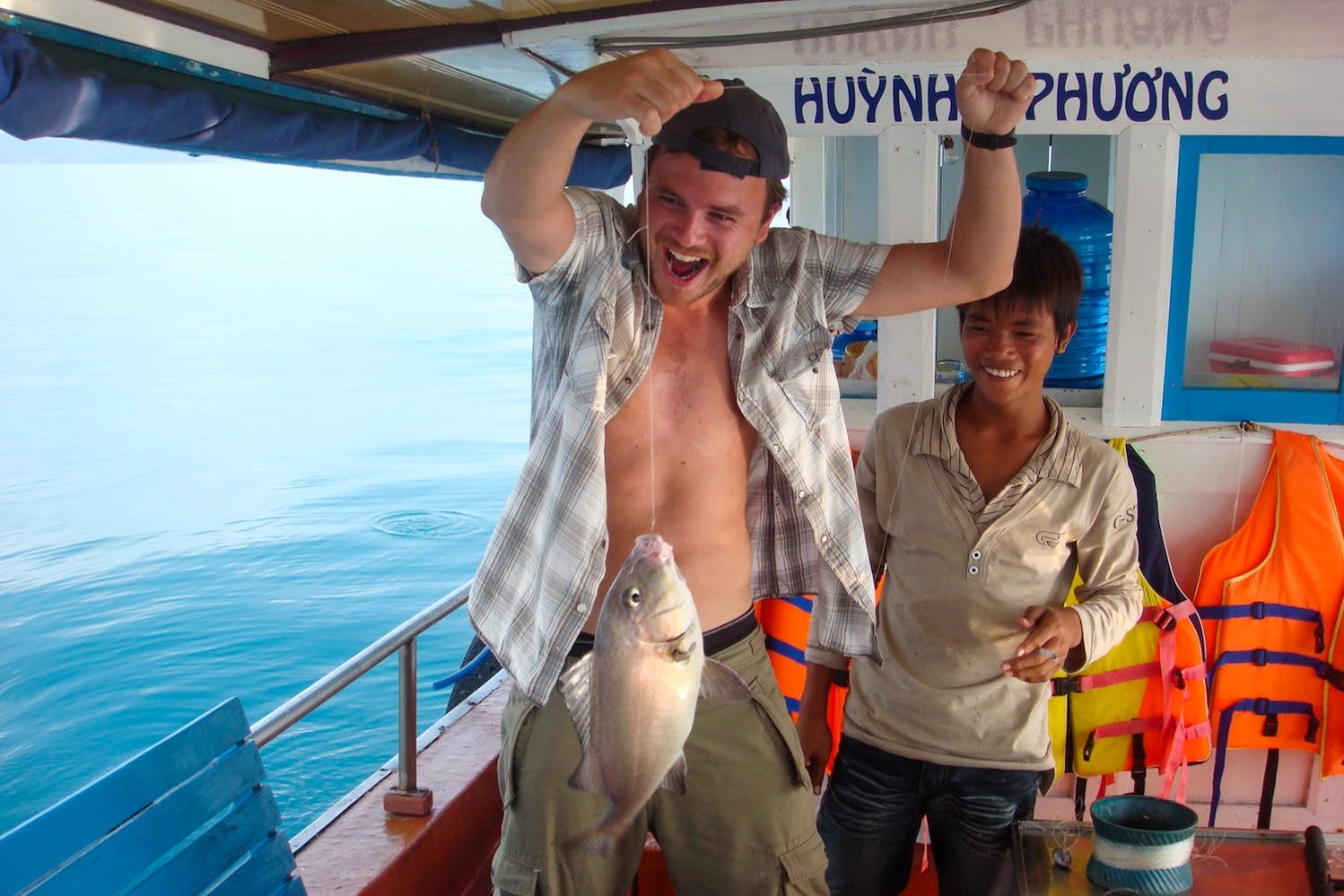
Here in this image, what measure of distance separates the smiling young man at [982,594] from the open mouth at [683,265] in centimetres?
103

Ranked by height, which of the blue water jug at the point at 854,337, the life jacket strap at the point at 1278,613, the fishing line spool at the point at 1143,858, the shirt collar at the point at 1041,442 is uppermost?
the blue water jug at the point at 854,337

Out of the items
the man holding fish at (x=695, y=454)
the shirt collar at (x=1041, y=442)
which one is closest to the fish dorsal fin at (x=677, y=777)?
the man holding fish at (x=695, y=454)

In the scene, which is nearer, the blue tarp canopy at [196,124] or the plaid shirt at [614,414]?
the plaid shirt at [614,414]

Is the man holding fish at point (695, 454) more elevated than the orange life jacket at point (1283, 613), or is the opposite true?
the man holding fish at point (695, 454)

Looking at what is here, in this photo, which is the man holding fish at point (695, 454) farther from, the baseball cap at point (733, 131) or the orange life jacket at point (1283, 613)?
the orange life jacket at point (1283, 613)

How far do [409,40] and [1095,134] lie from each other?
2.48m

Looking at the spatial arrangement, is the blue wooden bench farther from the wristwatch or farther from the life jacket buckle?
the life jacket buckle

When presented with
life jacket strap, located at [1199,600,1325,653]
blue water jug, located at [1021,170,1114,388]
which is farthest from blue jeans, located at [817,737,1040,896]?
blue water jug, located at [1021,170,1114,388]

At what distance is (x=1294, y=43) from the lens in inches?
142

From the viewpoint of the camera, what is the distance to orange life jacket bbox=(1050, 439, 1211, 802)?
3609 mm

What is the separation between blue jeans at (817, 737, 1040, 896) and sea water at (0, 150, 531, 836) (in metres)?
8.99

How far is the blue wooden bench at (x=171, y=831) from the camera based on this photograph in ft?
6.36

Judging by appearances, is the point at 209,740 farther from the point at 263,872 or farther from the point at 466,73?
the point at 466,73

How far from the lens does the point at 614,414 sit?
212 cm
